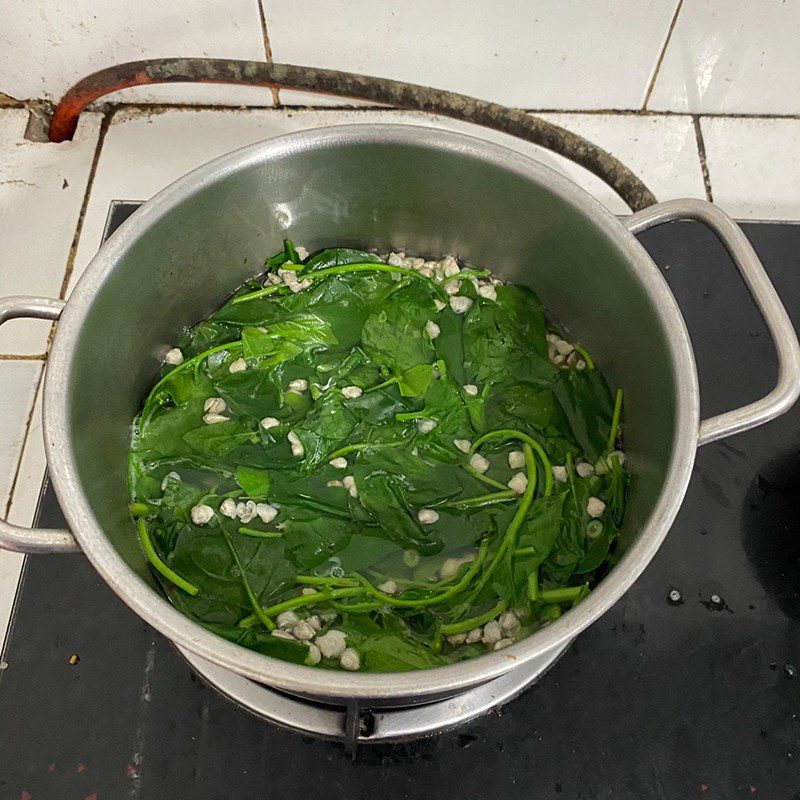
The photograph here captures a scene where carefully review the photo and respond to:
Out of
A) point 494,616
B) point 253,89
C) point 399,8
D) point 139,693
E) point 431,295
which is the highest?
point 399,8

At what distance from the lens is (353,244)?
1.00 metres

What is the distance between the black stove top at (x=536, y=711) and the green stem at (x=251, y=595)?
100mm

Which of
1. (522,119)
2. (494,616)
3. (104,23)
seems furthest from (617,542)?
(104,23)

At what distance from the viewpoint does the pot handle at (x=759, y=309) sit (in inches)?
25.4

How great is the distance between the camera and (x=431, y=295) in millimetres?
957

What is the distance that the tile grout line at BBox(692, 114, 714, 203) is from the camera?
3.85ft

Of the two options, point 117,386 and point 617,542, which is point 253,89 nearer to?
point 117,386

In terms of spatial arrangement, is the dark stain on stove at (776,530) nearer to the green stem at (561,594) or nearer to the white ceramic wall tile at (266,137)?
the green stem at (561,594)

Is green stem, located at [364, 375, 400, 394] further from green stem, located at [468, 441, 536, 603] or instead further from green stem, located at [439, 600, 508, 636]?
green stem, located at [439, 600, 508, 636]

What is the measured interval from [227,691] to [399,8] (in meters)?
0.94

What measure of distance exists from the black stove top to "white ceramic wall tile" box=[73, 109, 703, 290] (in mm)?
564

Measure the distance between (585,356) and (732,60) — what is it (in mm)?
596

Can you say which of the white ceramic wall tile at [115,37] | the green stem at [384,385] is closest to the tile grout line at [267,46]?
the white ceramic wall tile at [115,37]

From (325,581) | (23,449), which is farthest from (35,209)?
(325,581)
